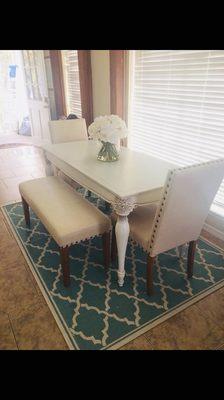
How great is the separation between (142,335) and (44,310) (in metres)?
0.63

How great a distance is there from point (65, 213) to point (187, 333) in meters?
1.09

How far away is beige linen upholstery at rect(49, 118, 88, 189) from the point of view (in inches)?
114

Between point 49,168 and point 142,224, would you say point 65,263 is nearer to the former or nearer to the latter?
point 142,224

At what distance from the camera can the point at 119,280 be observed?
1909 mm

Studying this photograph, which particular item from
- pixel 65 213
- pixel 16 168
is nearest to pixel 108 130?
pixel 65 213

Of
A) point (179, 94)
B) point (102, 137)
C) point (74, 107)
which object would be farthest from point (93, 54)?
point (102, 137)

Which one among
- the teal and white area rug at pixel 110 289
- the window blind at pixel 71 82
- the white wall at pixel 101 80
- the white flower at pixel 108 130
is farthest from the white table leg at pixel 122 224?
the window blind at pixel 71 82

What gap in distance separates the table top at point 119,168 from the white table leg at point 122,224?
62 millimetres

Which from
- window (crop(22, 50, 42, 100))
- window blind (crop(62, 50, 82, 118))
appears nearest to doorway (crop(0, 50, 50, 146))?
window (crop(22, 50, 42, 100))

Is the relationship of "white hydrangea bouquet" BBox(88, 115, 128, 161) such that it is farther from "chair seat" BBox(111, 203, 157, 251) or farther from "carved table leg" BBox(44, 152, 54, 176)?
"carved table leg" BBox(44, 152, 54, 176)

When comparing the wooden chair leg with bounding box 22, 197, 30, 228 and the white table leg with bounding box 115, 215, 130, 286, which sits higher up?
the white table leg with bounding box 115, 215, 130, 286

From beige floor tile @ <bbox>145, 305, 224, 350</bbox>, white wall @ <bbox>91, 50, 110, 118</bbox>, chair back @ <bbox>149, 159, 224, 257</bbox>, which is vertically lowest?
beige floor tile @ <bbox>145, 305, 224, 350</bbox>
